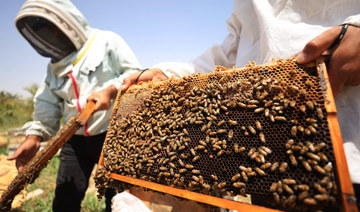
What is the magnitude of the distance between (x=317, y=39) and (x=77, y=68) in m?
5.11

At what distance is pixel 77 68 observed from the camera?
15.1 feet

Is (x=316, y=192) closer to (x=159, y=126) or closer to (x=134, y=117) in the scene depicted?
(x=159, y=126)

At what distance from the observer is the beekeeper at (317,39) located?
57.2 inches

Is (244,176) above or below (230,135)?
below

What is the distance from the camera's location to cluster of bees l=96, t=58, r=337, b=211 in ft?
4.40

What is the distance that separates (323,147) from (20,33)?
7398mm

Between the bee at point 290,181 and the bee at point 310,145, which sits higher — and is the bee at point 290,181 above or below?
below

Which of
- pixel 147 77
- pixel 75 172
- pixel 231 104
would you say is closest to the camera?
pixel 231 104

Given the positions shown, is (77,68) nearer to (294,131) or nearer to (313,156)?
(294,131)

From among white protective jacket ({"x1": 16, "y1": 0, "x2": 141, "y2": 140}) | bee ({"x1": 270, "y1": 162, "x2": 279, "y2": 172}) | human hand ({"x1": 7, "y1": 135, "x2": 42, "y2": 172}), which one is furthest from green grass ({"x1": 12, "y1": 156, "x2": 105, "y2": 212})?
bee ({"x1": 270, "y1": 162, "x2": 279, "y2": 172})

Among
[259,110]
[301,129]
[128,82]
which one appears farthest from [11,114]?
[301,129]

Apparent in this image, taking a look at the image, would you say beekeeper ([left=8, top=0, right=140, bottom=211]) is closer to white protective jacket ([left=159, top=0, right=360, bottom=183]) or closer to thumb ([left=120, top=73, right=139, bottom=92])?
thumb ([left=120, top=73, right=139, bottom=92])

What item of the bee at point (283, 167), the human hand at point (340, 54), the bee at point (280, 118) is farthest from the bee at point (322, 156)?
the human hand at point (340, 54)

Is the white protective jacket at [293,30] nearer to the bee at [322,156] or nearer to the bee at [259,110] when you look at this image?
the bee at [322,156]
